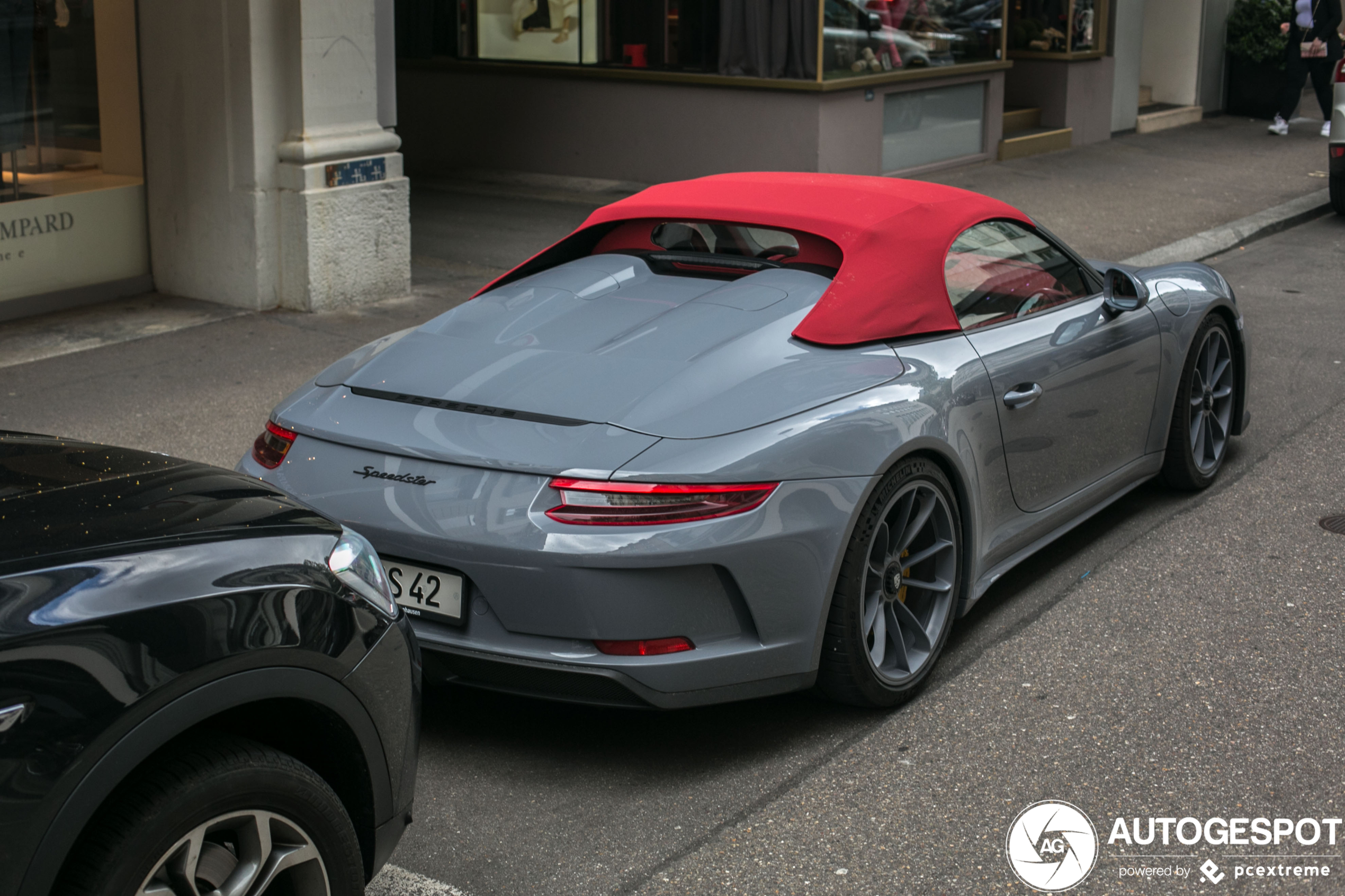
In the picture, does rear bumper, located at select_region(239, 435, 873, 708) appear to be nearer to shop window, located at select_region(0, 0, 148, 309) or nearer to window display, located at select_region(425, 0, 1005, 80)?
shop window, located at select_region(0, 0, 148, 309)

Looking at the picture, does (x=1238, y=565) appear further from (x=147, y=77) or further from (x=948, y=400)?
(x=147, y=77)

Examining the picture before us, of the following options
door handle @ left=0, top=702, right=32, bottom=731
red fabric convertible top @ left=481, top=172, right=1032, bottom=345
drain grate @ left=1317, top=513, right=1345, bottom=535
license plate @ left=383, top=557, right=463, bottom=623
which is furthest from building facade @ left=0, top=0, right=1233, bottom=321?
door handle @ left=0, top=702, right=32, bottom=731

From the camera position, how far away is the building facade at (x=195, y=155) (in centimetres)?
900

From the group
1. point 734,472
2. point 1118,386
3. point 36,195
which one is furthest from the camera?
point 36,195

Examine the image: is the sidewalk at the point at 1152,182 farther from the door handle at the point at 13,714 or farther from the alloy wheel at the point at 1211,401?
the door handle at the point at 13,714

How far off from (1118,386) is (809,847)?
97.0 inches

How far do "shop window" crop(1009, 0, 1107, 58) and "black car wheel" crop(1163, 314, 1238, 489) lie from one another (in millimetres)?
12022

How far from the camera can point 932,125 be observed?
1508 cm

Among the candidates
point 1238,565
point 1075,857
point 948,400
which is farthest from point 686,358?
point 1238,565

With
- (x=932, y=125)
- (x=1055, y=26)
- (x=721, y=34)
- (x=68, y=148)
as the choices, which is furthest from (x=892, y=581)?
(x=1055, y=26)

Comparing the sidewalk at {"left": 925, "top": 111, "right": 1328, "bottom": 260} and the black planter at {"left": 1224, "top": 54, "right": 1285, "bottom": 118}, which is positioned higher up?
the black planter at {"left": 1224, "top": 54, "right": 1285, "bottom": 118}

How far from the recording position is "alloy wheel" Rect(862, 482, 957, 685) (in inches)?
162

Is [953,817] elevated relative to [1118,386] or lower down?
lower down

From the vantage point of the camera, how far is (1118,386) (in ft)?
17.4
